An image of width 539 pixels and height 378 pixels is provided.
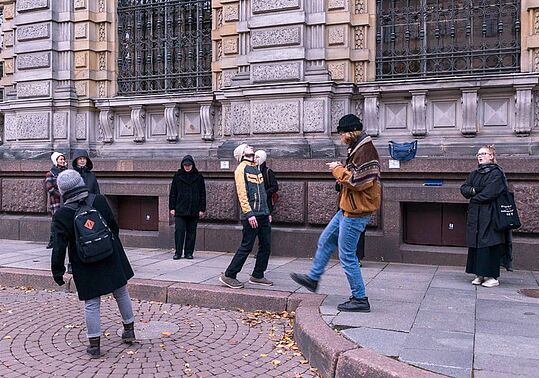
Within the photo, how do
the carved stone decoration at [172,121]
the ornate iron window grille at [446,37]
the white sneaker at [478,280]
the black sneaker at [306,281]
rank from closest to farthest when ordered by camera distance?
1. the black sneaker at [306,281]
2. the white sneaker at [478,280]
3. the ornate iron window grille at [446,37]
4. the carved stone decoration at [172,121]

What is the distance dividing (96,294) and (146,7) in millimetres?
8292

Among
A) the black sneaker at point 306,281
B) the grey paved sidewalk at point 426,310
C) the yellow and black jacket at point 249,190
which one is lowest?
the grey paved sidewalk at point 426,310

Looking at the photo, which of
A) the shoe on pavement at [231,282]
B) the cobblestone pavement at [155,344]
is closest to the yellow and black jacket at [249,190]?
the shoe on pavement at [231,282]

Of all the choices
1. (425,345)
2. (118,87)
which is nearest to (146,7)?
(118,87)

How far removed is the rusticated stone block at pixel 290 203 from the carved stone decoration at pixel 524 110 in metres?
3.57

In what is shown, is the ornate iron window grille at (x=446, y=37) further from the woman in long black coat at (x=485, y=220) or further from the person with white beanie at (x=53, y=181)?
the person with white beanie at (x=53, y=181)

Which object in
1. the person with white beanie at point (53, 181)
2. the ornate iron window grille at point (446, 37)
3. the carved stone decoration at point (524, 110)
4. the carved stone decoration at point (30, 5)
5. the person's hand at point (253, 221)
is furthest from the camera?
the carved stone decoration at point (30, 5)

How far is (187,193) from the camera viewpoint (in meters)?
9.50

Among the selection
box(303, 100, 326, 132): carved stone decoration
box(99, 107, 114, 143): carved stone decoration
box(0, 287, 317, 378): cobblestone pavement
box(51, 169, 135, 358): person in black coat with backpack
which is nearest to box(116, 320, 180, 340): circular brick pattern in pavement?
box(0, 287, 317, 378): cobblestone pavement

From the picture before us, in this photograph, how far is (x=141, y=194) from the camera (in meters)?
11.0

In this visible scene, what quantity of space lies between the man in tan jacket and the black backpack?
2278 mm

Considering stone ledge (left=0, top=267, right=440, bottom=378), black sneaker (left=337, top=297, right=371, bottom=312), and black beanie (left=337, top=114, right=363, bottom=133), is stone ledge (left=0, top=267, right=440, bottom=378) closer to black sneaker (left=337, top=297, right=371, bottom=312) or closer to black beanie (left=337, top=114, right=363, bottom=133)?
black sneaker (left=337, top=297, right=371, bottom=312)

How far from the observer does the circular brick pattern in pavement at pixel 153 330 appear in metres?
5.87

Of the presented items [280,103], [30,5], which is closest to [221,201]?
[280,103]
